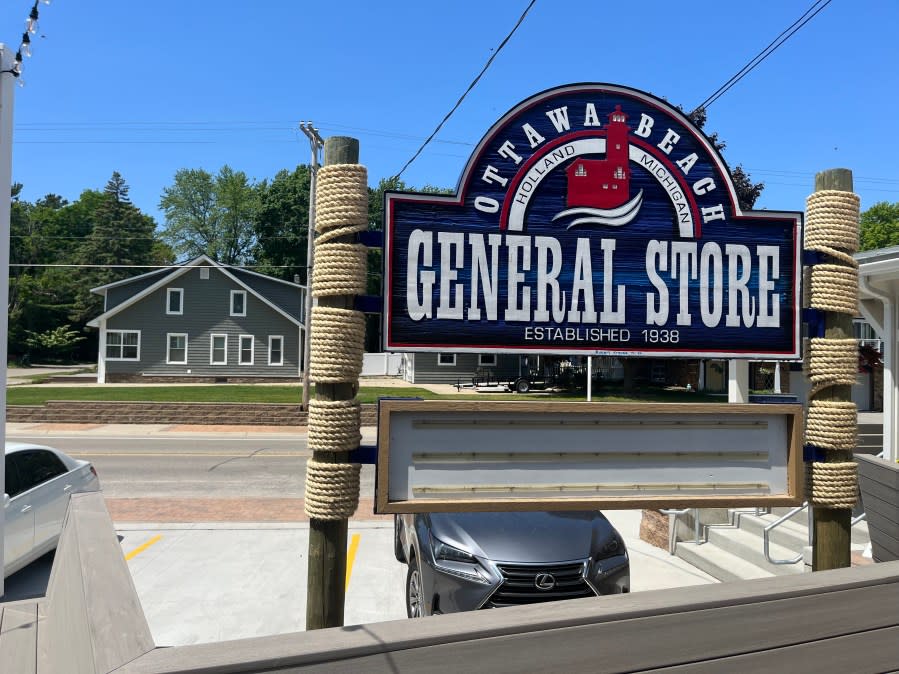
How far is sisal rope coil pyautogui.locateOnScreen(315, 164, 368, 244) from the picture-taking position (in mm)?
3166

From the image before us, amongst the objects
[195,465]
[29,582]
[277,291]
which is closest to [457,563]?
[29,582]

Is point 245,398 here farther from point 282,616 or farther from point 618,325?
point 618,325

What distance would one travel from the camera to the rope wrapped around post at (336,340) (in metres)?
3.06

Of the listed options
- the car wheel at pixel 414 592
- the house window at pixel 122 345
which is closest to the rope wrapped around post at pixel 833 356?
the car wheel at pixel 414 592

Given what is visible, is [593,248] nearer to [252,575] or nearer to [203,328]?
[252,575]

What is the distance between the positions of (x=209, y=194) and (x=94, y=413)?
58953mm

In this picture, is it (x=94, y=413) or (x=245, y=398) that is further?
(x=245, y=398)

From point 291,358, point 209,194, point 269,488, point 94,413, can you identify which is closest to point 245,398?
point 94,413

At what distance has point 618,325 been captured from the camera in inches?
133

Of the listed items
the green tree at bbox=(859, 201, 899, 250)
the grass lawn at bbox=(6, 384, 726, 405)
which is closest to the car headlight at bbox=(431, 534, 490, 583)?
the grass lawn at bbox=(6, 384, 726, 405)

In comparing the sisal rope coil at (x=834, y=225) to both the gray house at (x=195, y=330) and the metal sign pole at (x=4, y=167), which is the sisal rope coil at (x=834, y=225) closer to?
the metal sign pole at (x=4, y=167)

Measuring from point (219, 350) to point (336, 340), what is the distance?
34.1 metres

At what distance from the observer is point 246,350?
1394 inches

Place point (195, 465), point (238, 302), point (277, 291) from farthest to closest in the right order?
point (277, 291)
point (238, 302)
point (195, 465)
